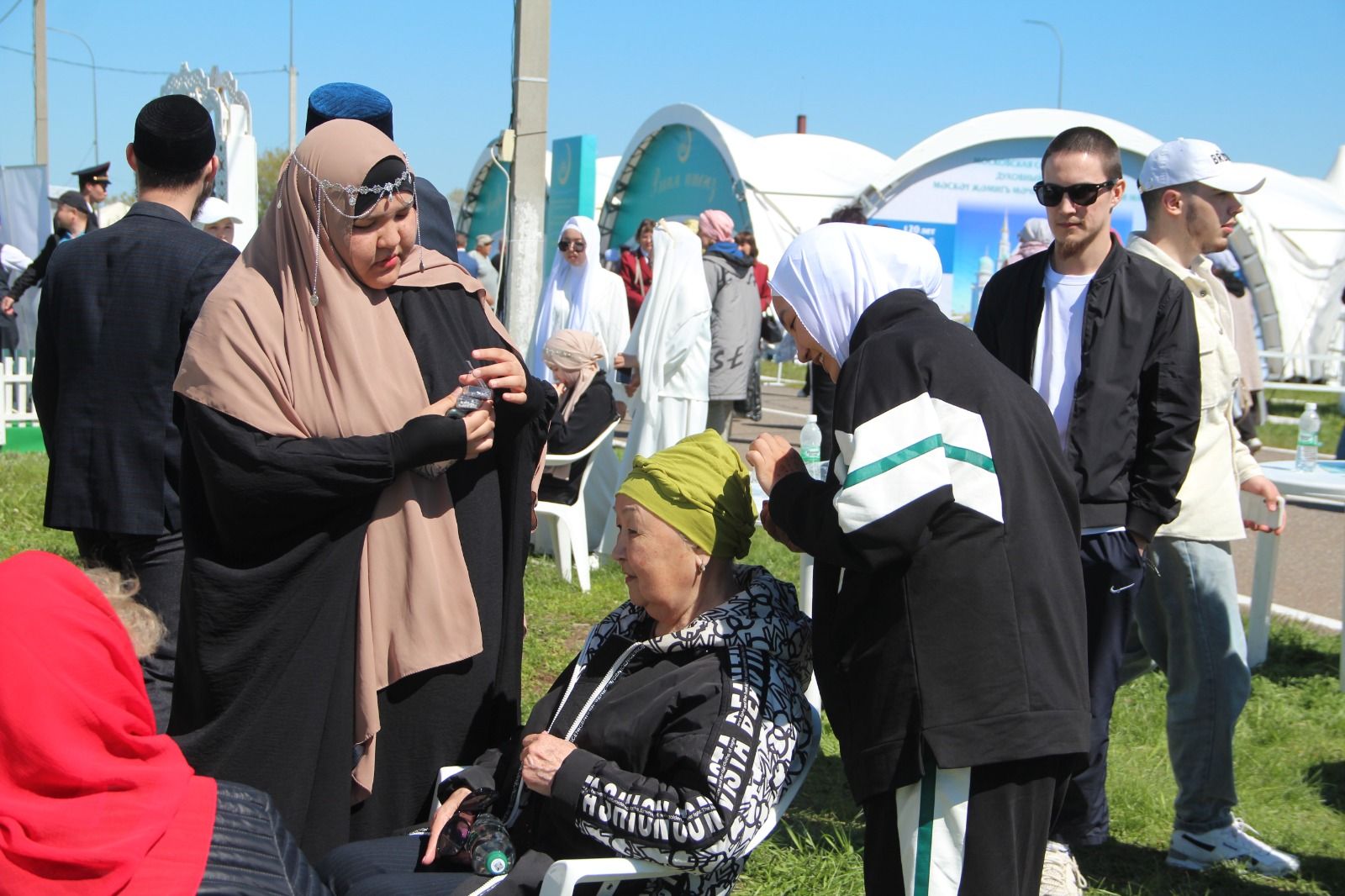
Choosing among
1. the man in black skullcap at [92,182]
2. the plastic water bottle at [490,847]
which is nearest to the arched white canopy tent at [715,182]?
the man in black skullcap at [92,182]

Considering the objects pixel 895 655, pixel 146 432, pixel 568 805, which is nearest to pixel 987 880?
pixel 895 655

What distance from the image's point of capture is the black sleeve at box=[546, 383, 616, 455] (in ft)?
21.1

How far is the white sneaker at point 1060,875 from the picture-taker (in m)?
3.30

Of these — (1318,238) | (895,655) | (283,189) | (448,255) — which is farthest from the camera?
(1318,238)

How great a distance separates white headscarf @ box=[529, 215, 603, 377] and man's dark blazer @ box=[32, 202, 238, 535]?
5.45 metres

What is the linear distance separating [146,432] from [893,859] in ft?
7.63

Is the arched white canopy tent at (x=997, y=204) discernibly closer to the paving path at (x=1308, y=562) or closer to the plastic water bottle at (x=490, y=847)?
the paving path at (x=1308, y=562)

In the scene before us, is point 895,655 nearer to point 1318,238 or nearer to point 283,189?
point 283,189

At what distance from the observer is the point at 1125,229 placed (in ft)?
55.3

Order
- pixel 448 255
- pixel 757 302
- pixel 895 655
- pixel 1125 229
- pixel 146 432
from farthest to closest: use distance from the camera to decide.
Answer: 1. pixel 1125 229
2. pixel 757 302
3. pixel 146 432
4. pixel 448 255
5. pixel 895 655

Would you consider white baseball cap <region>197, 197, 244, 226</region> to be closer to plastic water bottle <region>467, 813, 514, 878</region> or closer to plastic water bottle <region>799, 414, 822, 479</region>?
plastic water bottle <region>799, 414, 822, 479</region>

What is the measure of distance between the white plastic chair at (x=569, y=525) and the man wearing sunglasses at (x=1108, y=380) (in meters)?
3.48

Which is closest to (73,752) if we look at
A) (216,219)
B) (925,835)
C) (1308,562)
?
(925,835)

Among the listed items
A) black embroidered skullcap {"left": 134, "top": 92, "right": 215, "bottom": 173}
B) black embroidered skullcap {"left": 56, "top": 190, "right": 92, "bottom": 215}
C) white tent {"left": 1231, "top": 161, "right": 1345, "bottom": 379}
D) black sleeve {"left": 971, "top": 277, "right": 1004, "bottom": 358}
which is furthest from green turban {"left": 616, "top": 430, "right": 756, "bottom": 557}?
white tent {"left": 1231, "top": 161, "right": 1345, "bottom": 379}
